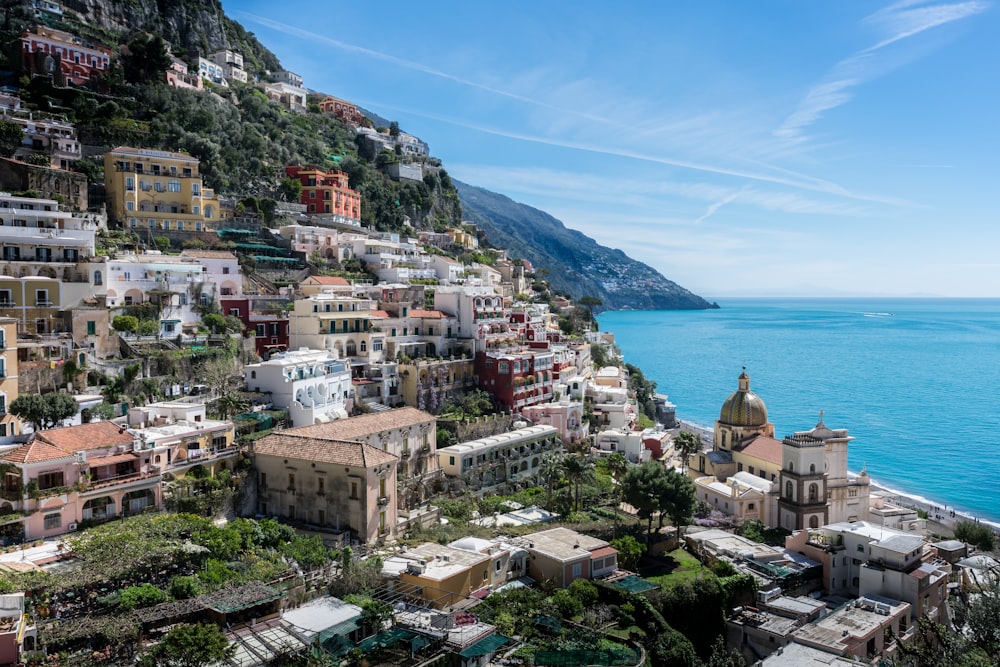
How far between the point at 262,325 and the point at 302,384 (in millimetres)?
8594

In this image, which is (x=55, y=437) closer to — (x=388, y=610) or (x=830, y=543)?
(x=388, y=610)

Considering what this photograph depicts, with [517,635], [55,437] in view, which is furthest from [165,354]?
[517,635]

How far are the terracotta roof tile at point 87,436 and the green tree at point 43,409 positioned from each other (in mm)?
1592

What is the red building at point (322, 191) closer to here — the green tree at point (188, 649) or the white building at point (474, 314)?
the white building at point (474, 314)

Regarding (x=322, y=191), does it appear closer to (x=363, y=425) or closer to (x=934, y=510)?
(x=363, y=425)

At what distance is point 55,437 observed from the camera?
2722cm

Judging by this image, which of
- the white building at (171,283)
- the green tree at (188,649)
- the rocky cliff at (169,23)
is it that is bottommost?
the green tree at (188,649)

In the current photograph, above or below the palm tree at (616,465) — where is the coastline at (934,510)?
below

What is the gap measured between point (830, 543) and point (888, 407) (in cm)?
6333

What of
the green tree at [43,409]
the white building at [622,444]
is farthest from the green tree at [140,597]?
the white building at [622,444]

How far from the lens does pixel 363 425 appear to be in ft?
117

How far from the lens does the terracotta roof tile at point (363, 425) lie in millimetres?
33906

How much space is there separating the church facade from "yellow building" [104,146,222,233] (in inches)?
1448

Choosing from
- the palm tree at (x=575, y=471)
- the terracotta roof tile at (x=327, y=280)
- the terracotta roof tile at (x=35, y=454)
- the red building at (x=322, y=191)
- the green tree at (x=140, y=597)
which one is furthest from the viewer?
the red building at (x=322, y=191)
